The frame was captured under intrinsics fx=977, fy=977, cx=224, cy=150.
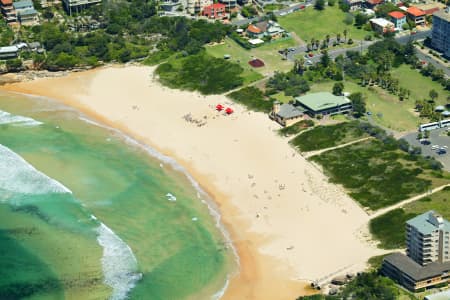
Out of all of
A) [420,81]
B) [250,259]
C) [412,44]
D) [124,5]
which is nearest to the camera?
[250,259]

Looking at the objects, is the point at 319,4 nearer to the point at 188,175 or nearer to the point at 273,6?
the point at 273,6

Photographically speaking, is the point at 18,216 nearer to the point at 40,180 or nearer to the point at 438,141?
the point at 40,180

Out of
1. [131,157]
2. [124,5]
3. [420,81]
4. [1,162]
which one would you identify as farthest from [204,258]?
[124,5]

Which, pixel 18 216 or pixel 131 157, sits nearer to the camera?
pixel 18 216

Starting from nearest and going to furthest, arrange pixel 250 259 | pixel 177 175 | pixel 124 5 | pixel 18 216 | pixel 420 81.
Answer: pixel 250 259 < pixel 18 216 < pixel 177 175 < pixel 420 81 < pixel 124 5

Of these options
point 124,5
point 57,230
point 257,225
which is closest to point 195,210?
point 257,225

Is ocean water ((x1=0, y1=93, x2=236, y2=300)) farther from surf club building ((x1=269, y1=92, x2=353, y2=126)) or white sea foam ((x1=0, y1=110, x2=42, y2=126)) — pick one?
surf club building ((x1=269, y1=92, x2=353, y2=126))
